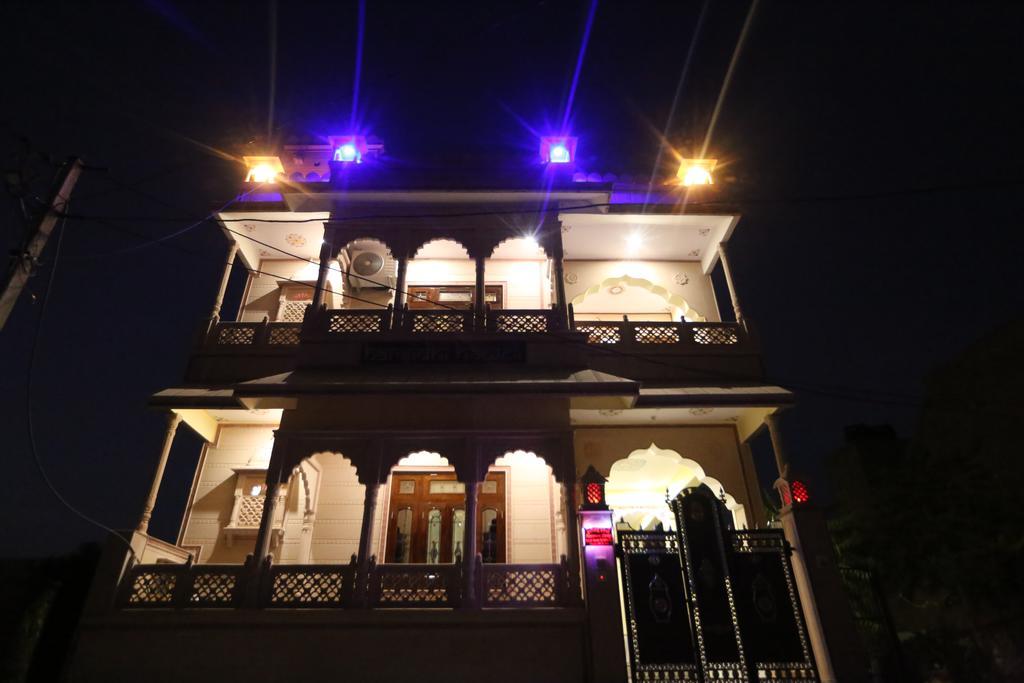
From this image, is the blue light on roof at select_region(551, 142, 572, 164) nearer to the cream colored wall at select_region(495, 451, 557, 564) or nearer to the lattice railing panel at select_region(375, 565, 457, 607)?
the cream colored wall at select_region(495, 451, 557, 564)

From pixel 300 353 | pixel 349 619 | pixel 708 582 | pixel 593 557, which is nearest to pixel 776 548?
pixel 708 582

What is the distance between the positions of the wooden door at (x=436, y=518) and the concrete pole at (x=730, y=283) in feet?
19.2

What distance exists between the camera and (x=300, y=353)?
9.62 metres

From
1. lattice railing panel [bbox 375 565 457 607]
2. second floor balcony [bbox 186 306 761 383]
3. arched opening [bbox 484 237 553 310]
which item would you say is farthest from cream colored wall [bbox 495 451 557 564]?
arched opening [bbox 484 237 553 310]

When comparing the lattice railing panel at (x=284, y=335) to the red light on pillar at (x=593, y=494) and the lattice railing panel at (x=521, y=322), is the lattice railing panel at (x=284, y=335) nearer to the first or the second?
the lattice railing panel at (x=521, y=322)

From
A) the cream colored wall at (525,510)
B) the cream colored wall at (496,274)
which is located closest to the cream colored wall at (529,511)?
the cream colored wall at (525,510)

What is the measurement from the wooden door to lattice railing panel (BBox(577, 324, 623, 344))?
3.35 metres

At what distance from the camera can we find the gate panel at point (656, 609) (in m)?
6.72

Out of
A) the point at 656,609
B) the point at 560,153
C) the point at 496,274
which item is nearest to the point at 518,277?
the point at 496,274

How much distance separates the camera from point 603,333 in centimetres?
1027

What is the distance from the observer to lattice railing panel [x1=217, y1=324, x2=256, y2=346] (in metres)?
10.2

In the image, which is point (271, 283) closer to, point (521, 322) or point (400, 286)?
point (400, 286)

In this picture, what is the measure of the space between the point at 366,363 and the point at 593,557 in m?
5.09

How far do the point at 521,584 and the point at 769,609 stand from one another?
338 cm
